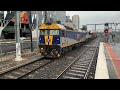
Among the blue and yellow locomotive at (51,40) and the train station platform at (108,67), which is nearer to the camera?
the train station platform at (108,67)

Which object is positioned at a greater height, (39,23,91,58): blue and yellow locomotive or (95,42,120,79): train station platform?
(39,23,91,58): blue and yellow locomotive

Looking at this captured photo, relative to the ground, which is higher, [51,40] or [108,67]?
[51,40]

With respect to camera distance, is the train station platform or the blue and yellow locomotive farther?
the blue and yellow locomotive

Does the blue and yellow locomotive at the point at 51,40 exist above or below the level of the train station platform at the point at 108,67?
above

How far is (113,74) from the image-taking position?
1080 centimetres

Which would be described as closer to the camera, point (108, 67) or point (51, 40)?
point (108, 67)
